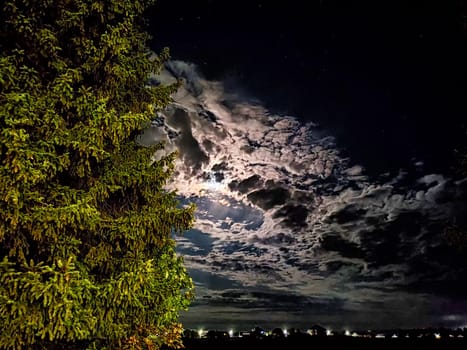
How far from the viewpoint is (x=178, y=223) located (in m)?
10.2

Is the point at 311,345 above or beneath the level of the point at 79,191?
beneath

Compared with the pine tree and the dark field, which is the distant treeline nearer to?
the dark field

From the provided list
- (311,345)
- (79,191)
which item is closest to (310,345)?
(311,345)

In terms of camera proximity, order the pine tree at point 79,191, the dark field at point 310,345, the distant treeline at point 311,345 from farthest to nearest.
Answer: the dark field at point 310,345 → the distant treeline at point 311,345 → the pine tree at point 79,191

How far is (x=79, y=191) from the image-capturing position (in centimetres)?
879

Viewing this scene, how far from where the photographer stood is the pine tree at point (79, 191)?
7309 mm

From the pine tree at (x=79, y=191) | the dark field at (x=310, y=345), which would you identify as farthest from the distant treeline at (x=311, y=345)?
the pine tree at (x=79, y=191)

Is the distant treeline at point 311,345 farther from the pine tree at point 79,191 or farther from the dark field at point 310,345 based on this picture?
the pine tree at point 79,191

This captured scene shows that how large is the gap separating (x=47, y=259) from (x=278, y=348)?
153 feet

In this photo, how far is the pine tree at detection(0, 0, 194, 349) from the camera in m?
7.31

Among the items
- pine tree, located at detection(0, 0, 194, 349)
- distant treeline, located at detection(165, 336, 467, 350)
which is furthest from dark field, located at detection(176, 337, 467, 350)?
pine tree, located at detection(0, 0, 194, 349)

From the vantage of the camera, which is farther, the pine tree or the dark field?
the dark field

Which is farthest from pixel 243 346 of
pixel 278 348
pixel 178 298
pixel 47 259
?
pixel 47 259

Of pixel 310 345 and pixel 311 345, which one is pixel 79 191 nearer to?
pixel 310 345
